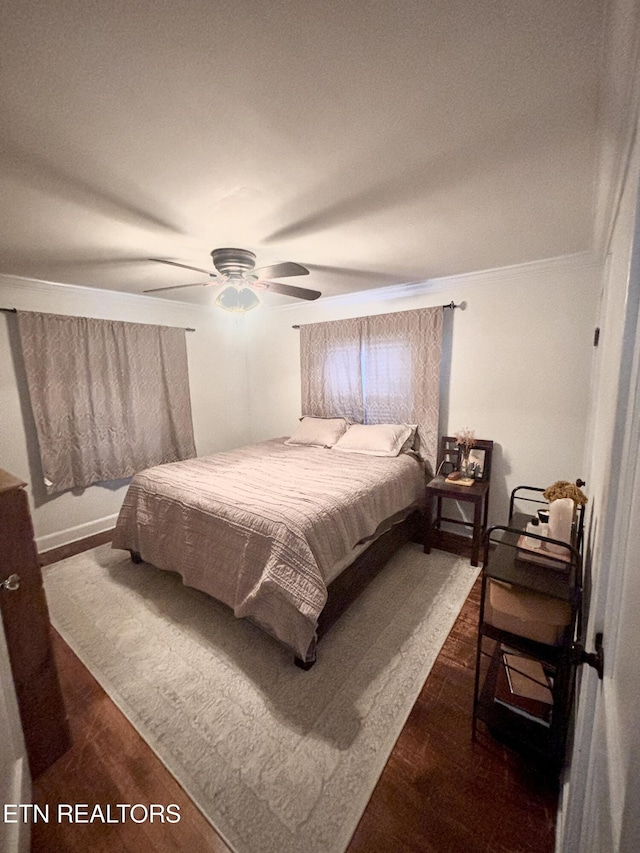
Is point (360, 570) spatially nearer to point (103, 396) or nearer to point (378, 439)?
point (378, 439)

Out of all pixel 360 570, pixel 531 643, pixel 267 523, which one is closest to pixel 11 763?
pixel 267 523

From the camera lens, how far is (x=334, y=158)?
122cm

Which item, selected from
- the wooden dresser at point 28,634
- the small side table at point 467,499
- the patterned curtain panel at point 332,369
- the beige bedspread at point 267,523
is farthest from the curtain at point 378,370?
the wooden dresser at point 28,634

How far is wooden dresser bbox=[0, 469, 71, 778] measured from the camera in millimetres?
1147

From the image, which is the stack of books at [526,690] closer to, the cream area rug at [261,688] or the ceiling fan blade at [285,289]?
the cream area rug at [261,688]

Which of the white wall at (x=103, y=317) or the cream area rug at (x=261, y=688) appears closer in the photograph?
the cream area rug at (x=261, y=688)

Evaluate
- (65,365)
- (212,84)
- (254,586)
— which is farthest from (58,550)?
(212,84)

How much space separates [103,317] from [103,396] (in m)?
0.76

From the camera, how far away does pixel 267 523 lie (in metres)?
1.69

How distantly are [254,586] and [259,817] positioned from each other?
781mm

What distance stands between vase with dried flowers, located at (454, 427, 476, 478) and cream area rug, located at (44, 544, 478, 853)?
78cm

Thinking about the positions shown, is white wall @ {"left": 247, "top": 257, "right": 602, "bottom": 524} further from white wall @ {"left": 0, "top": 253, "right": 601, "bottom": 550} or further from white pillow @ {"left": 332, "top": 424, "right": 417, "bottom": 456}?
white pillow @ {"left": 332, "top": 424, "right": 417, "bottom": 456}

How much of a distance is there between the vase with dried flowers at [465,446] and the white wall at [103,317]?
2.88m

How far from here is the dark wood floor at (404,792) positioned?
1.04 meters
